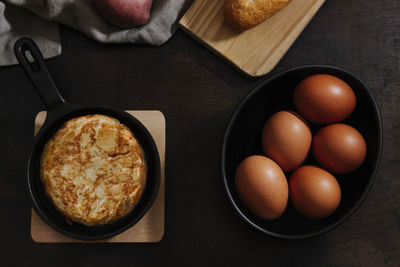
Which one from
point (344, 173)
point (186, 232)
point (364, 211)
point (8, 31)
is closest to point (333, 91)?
point (344, 173)

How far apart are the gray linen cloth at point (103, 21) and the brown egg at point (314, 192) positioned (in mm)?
416

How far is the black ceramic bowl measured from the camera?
70cm

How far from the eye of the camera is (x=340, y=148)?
2.28 ft

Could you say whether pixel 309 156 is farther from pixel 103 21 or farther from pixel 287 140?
pixel 103 21

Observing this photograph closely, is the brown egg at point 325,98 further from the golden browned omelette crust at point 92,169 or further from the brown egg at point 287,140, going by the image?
the golden browned omelette crust at point 92,169

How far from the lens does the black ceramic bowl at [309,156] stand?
698 millimetres

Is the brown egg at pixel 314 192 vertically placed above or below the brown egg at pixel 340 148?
below

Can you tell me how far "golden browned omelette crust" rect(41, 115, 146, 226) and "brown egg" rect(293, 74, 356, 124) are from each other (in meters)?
0.33

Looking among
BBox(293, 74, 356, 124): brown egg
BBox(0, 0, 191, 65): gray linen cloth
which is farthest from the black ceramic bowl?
BBox(0, 0, 191, 65): gray linen cloth

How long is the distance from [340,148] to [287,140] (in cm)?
10

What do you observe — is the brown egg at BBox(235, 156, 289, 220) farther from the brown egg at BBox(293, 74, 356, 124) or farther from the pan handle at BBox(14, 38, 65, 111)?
the pan handle at BBox(14, 38, 65, 111)

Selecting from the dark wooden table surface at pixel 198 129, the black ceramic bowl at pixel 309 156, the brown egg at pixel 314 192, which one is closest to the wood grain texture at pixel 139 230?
the dark wooden table surface at pixel 198 129

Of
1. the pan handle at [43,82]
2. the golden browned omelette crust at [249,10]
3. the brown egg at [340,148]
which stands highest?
the golden browned omelette crust at [249,10]

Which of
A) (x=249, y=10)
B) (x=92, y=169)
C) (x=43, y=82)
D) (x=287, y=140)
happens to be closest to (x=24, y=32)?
(x=43, y=82)
